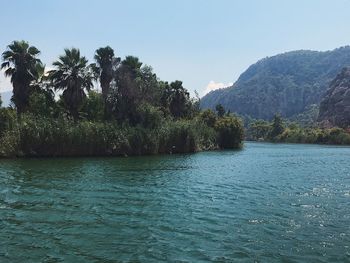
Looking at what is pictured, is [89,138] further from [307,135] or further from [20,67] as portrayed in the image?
[307,135]

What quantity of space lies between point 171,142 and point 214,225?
47003 millimetres

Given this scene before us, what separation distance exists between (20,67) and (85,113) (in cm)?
1260

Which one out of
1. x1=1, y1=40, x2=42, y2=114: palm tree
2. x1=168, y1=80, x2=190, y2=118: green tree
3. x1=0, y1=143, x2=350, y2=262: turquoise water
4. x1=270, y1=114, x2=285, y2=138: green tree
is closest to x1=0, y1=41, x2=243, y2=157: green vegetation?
x1=1, y1=40, x2=42, y2=114: palm tree

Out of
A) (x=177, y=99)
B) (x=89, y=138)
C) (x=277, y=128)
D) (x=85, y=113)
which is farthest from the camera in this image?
(x=277, y=128)

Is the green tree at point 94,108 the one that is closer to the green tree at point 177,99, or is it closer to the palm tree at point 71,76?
the palm tree at point 71,76

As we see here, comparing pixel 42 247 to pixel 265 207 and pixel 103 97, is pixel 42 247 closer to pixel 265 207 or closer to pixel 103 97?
pixel 265 207

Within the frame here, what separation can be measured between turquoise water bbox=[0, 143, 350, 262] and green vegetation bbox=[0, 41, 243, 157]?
19.0 metres

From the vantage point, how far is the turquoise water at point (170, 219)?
43.4ft

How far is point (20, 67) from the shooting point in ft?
185

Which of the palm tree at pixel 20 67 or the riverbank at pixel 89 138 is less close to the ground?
the palm tree at pixel 20 67

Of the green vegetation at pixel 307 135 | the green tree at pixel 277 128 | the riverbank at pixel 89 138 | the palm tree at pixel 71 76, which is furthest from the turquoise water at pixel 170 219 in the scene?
the green tree at pixel 277 128

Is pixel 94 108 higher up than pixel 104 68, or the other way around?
pixel 104 68

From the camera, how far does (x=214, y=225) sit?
17031mm

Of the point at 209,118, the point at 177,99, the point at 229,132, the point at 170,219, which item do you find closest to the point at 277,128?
the point at 209,118
